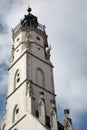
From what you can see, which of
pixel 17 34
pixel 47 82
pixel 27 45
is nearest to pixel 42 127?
pixel 47 82

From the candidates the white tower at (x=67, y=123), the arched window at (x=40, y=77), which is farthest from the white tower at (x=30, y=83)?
the white tower at (x=67, y=123)

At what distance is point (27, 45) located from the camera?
148 ft

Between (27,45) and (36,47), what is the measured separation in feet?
4.73

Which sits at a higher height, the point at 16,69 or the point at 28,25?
the point at 28,25

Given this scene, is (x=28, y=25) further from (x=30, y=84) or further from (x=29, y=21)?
(x=30, y=84)

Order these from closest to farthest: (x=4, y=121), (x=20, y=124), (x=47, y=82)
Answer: (x=20, y=124) → (x=4, y=121) → (x=47, y=82)

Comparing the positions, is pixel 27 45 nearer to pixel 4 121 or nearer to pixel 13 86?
pixel 13 86

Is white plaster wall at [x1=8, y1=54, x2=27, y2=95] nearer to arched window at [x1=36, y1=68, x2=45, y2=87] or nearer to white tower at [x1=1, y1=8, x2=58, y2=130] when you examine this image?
white tower at [x1=1, y1=8, x2=58, y2=130]

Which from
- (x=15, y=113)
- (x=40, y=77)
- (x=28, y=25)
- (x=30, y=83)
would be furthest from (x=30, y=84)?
(x=28, y=25)

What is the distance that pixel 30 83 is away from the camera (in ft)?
129

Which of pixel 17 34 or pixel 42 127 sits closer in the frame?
pixel 42 127

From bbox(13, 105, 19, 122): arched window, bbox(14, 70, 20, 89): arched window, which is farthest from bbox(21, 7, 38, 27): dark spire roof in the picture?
bbox(13, 105, 19, 122): arched window

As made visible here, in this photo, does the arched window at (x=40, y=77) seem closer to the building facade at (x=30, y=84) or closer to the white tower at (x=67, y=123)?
Answer: the building facade at (x=30, y=84)

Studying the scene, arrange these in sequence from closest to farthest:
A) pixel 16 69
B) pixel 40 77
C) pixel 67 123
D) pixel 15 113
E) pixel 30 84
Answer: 1. pixel 67 123
2. pixel 15 113
3. pixel 30 84
4. pixel 40 77
5. pixel 16 69
